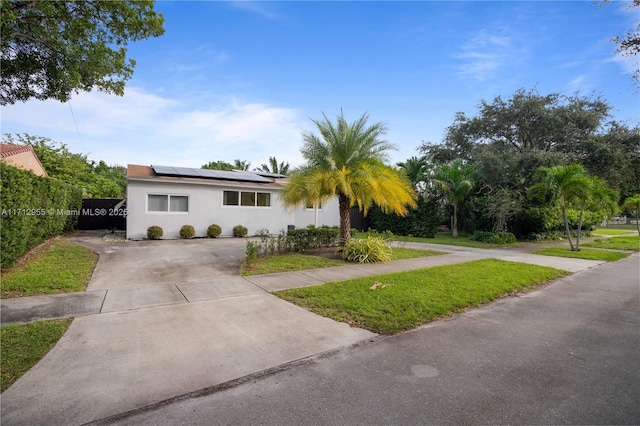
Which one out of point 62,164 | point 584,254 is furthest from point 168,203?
point 584,254

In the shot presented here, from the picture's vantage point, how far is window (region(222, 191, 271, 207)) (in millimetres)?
16406

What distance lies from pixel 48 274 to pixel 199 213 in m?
8.76

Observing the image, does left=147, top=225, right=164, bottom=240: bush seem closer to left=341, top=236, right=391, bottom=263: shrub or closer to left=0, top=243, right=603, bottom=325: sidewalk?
left=0, top=243, right=603, bottom=325: sidewalk

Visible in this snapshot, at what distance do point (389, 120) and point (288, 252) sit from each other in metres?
5.87

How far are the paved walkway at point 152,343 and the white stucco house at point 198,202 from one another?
7977 mm

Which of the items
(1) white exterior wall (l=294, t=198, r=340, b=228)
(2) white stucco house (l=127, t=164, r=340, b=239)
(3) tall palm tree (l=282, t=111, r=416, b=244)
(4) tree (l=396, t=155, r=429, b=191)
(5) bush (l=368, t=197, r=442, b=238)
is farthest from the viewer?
(4) tree (l=396, t=155, r=429, b=191)

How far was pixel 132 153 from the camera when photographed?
18.6m

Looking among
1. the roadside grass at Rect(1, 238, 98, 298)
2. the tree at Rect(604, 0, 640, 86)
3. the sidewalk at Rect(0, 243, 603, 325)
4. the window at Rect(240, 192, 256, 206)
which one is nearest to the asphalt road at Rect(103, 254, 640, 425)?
the sidewalk at Rect(0, 243, 603, 325)

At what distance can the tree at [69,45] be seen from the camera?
7.31m

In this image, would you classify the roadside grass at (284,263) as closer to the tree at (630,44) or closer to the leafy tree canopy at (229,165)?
the tree at (630,44)

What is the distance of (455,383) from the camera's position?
3.01 m

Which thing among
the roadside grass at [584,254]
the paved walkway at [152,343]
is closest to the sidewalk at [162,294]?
the paved walkway at [152,343]

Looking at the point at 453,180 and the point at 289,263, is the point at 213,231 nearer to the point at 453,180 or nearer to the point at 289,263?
the point at 289,263

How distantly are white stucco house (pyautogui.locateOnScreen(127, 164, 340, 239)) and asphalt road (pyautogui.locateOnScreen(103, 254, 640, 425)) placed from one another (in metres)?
9.89
